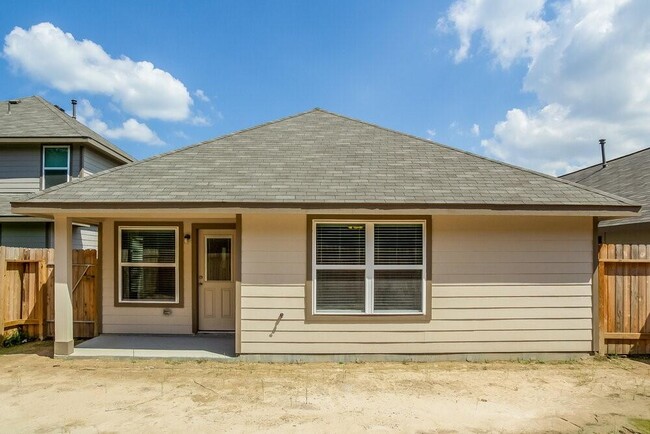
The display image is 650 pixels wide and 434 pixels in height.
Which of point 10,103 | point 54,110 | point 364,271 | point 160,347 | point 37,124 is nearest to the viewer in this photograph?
point 364,271

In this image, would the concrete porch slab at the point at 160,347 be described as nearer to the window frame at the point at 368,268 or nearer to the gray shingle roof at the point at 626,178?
the window frame at the point at 368,268

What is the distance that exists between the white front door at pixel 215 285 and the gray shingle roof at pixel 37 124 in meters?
5.95

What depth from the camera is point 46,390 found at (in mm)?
4652

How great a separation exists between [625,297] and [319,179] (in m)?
5.35

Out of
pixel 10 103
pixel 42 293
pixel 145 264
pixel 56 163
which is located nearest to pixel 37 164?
pixel 56 163

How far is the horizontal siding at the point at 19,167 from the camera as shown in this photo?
10227 millimetres

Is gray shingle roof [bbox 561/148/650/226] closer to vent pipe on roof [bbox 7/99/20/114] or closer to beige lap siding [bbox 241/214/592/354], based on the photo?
beige lap siding [bbox 241/214/592/354]

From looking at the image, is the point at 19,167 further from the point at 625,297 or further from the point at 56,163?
the point at 625,297

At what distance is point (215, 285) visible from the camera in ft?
23.3

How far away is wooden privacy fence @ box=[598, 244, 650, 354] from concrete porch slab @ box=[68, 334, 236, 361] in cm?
605

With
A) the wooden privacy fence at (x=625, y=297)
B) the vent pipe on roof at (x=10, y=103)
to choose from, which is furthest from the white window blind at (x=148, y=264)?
the vent pipe on roof at (x=10, y=103)

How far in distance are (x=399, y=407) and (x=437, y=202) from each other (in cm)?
282

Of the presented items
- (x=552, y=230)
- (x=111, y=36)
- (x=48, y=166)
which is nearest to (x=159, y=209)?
(x=552, y=230)

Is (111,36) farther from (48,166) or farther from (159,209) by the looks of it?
(159,209)
